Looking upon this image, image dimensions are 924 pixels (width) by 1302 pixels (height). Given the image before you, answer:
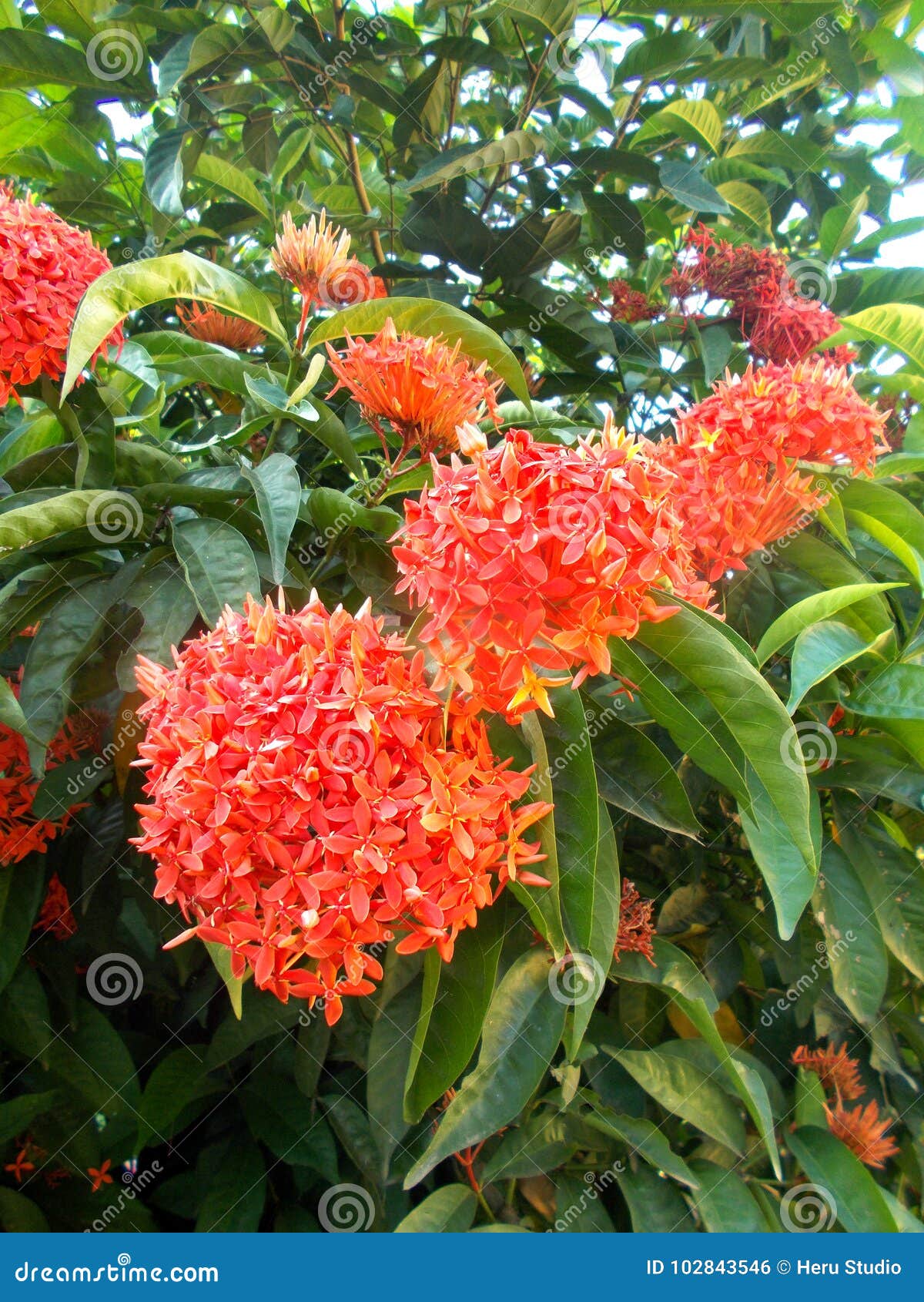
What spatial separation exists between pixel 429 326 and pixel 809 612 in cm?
56

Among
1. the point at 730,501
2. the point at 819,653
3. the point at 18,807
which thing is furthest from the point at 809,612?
the point at 18,807

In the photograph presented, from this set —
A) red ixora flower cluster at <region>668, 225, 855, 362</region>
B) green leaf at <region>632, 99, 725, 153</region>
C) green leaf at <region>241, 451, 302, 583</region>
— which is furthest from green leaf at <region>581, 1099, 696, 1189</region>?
green leaf at <region>632, 99, 725, 153</region>

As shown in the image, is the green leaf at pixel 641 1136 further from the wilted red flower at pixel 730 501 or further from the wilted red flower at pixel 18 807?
the wilted red flower at pixel 18 807

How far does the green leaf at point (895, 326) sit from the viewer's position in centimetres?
136

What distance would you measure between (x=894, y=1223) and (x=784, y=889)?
0.65m

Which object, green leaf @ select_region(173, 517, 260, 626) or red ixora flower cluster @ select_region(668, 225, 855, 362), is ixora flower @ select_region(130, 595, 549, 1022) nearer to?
green leaf @ select_region(173, 517, 260, 626)

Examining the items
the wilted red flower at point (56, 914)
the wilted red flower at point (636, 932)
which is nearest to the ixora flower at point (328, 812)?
the wilted red flower at point (636, 932)

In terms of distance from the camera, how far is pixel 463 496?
75 cm

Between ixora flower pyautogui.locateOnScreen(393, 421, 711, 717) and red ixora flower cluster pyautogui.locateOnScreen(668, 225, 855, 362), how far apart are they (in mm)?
955

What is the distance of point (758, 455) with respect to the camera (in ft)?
3.70

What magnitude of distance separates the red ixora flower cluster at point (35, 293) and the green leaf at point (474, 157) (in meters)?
0.54

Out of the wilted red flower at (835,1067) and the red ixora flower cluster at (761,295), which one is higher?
the red ixora flower cluster at (761,295)

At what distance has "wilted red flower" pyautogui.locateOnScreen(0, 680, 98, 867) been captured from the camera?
4.03 ft

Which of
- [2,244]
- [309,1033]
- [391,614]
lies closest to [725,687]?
[391,614]
